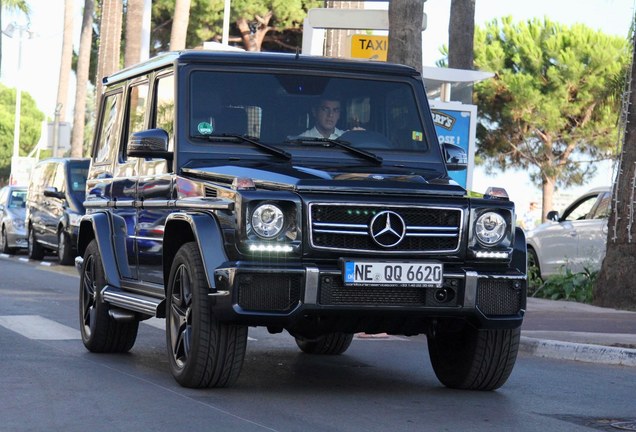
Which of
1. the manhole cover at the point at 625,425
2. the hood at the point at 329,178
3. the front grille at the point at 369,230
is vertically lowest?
the manhole cover at the point at 625,425

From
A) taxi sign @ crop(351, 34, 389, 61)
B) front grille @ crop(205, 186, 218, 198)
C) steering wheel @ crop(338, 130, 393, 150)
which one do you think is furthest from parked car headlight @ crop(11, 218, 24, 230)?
front grille @ crop(205, 186, 218, 198)

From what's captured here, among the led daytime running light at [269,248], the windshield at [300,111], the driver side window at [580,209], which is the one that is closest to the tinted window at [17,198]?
the driver side window at [580,209]

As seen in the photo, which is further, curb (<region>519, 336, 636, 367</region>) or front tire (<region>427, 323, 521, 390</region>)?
curb (<region>519, 336, 636, 367</region>)

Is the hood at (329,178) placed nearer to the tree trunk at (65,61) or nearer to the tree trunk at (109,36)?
the tree trunk at (109,36)

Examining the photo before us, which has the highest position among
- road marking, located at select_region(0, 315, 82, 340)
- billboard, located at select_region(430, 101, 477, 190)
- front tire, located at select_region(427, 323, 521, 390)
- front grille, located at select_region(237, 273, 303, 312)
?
billboard, located at select_region(430, 101, 477, 190)

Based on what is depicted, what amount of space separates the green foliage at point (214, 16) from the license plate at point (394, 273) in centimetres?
3803

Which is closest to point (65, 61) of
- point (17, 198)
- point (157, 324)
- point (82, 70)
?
point (82, 70)

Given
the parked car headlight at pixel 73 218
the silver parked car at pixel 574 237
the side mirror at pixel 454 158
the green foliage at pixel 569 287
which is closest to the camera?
the side mirror at pixel 454 158

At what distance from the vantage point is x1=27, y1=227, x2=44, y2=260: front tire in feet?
92.9

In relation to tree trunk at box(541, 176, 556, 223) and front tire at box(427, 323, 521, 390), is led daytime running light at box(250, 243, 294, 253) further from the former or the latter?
tree trunk at box(541, 176, 556, 223)

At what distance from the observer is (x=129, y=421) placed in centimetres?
721

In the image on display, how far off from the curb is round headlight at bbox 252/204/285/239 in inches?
176

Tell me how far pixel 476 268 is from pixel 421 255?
1.21 feet

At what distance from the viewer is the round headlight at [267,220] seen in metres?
7.85
